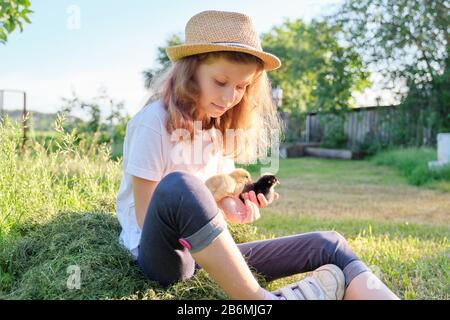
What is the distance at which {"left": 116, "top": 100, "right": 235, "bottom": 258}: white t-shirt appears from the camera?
1.83 metres

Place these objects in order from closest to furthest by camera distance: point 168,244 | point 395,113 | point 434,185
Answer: point 168,244 → point 434,185 → point 395,113

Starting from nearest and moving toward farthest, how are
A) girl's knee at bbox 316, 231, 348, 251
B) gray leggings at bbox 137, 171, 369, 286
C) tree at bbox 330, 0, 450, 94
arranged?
1. gray leggings at bbox 137, 171, 369, 286
2. girl's knee at bbox 316, 231, 348, 251
3. tree at bbox 330, 0, 450, 94

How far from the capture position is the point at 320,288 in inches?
71.9

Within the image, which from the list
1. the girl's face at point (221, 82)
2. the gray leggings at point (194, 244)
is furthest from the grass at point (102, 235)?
the girl's face at point (221, 82)

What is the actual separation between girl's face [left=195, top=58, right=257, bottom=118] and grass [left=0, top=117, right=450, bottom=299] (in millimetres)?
697

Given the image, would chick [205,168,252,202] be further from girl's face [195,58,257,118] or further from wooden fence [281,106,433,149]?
wooden fence [281,106,433,149]

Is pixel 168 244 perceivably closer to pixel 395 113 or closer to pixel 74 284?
pixel 74 284

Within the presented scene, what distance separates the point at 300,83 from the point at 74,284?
17.1m

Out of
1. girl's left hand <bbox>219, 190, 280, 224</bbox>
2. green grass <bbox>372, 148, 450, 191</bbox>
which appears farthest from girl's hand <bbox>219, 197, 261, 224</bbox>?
green grass <bbox>372, 148, 450, 191</bbox>

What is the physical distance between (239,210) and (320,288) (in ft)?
1.42

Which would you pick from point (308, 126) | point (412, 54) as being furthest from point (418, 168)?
Answer: point (308, 126)

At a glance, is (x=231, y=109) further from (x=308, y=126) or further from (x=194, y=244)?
(x=308, y=126)

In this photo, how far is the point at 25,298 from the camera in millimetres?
1898
